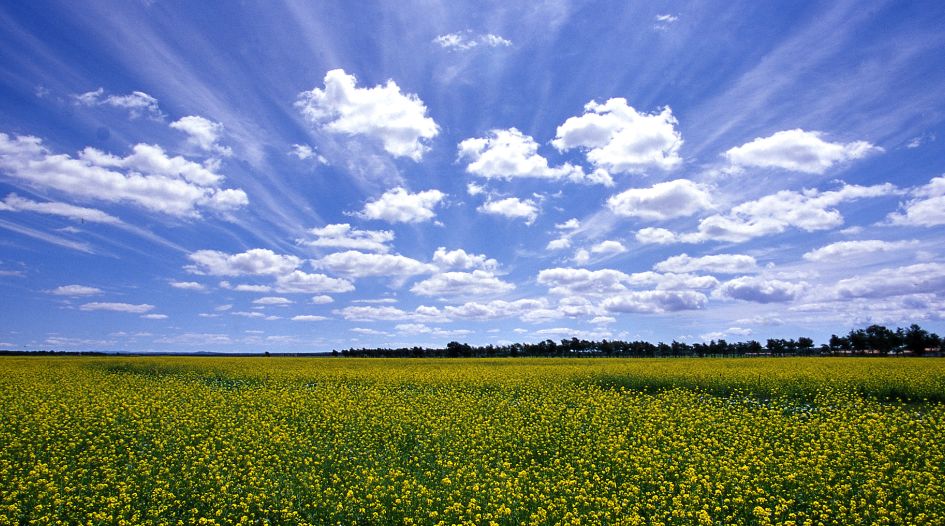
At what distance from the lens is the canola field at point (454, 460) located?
979 centimetres

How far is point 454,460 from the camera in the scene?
12.9m

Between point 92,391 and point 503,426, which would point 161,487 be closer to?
point 503,426

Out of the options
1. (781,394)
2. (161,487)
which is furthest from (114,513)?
(781,394)

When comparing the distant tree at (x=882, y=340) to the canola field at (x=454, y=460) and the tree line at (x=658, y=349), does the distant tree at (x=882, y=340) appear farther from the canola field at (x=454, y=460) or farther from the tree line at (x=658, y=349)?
the canola field at (x=454, y=460)

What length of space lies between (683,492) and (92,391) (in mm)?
23284

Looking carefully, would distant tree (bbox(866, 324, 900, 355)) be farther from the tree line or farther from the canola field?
the canola field

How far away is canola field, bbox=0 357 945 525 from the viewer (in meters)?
9.79

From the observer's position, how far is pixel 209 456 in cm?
1244

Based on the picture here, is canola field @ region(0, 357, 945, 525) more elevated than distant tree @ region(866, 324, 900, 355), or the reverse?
distant tree @ region(866, 324, 900, 355)

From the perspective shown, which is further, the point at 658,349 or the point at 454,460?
the point at 658,349

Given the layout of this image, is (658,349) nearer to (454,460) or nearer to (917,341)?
(917,341)

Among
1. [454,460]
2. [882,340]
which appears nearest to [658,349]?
[882,340]

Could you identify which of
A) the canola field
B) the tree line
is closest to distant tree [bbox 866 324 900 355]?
the tree line

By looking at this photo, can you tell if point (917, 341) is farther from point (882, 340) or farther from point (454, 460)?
point (454, 460)
